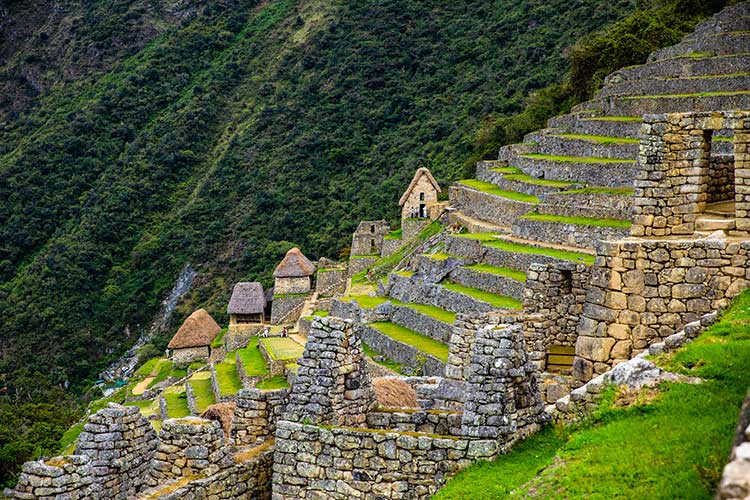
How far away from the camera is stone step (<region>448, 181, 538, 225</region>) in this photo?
34744 millimetres

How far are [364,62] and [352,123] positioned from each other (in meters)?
8.88

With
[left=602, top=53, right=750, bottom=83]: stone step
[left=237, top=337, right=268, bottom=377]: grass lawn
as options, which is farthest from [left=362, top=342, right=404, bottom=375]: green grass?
[left=602, top=53, right=750, bottom=83]: stone step

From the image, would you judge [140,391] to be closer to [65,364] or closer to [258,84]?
[65,364]

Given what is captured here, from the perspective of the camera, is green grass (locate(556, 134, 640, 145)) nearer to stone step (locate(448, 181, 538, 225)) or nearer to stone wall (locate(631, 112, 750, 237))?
stone step (locate(448, 181, 538, 225))

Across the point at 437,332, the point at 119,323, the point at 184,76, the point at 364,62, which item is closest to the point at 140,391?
the point at 437,332

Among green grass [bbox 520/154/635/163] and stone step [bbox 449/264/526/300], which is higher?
green grass [bbox 520/154/635/163]

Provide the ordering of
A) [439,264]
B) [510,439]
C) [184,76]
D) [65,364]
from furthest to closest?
1. [184,76]
2. [65,364]
3. [439,264]
4. [510,439]

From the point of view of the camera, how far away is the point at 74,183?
4321 inches

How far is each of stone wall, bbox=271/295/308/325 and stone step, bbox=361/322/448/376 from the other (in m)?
27.1

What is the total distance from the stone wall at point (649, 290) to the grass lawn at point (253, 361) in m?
31.0

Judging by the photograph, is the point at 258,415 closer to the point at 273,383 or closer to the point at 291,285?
the point at 273,383

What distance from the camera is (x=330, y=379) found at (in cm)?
878

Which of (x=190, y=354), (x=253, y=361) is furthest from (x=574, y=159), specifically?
(x=190, y=354)

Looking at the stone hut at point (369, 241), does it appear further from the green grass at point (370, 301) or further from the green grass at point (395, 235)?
the green grass at point (370, 301)
